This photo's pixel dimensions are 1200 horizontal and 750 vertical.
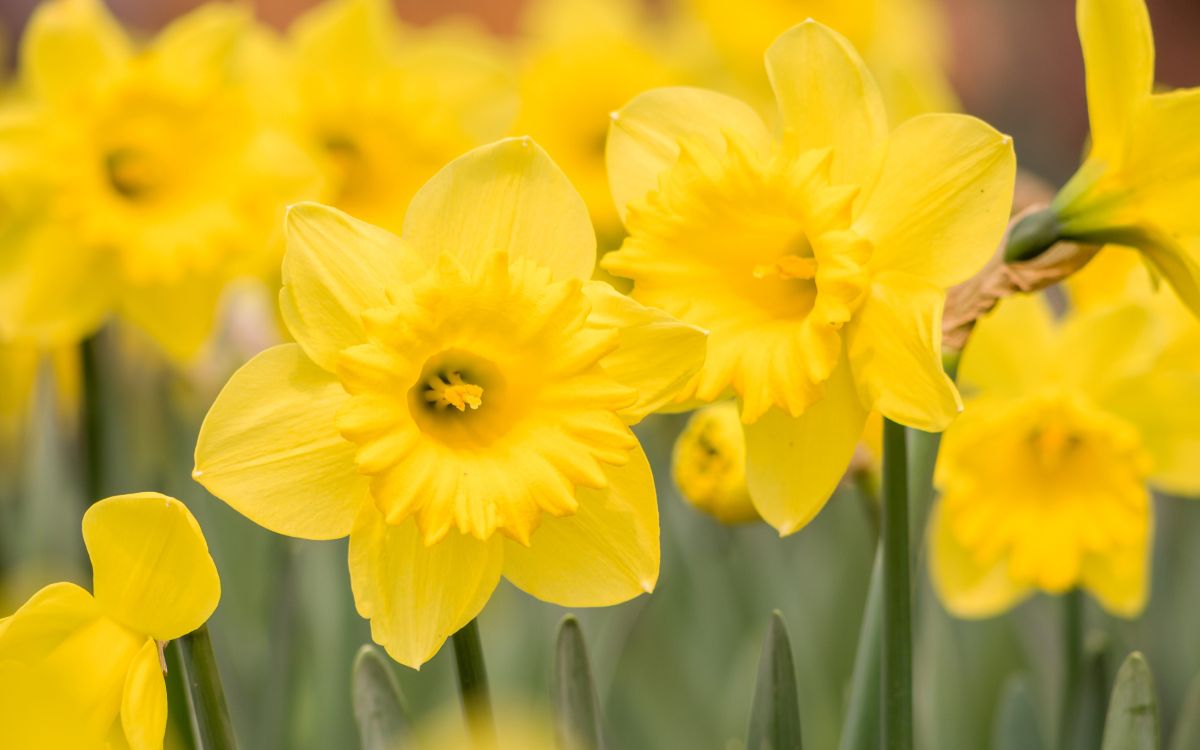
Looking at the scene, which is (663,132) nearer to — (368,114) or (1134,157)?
(1134,157)

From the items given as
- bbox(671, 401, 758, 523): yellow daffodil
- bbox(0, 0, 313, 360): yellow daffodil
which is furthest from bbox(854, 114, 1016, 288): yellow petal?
bbox(0, 0, 313, 360): yellow daffodil

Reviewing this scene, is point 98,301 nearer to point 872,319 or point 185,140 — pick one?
point 185,140

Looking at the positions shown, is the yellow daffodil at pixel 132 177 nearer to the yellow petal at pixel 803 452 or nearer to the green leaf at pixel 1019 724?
the yellow petal at pixel 803 452

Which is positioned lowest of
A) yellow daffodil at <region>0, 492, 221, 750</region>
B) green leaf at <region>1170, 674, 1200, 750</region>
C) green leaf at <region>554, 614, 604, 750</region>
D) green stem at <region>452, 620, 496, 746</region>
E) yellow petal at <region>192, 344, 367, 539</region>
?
green leaf at <region>1170, 674, 1200, 750</region>

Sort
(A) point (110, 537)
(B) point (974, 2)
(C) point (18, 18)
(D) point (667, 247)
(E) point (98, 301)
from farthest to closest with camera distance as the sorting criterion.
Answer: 1. (B) point (974, 2)
2. (C) point (18, 18)
3. (E) point (98, 301)
4. (D) point (667, 247)
5. (A) point (110, 537)

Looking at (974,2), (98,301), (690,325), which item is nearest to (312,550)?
(98,301)

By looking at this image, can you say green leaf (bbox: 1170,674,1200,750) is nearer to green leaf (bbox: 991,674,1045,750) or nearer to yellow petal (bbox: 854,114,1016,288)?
green leaf (bbox: 991,674,1045,750)

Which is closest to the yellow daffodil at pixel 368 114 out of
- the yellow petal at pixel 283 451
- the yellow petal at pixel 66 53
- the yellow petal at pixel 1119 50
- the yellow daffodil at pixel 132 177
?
the yellow daffodil at pixel 132 177
